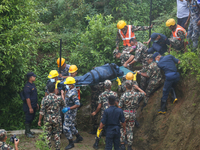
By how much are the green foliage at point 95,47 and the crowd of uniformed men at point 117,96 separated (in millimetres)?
924

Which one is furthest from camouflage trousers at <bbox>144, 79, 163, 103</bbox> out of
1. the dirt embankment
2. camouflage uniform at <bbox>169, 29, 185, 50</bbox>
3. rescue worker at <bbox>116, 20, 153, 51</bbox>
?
rescue worker at <bbox>116, 20, 153, 51</bbox>

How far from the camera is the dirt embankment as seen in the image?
579 cm

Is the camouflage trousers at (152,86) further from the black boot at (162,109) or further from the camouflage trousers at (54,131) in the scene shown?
the camouflage trousers at (54,131)

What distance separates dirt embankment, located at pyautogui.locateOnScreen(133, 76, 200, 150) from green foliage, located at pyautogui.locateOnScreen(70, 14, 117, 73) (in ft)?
9.17

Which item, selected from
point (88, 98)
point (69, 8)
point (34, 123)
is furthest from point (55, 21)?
point (34, 123)

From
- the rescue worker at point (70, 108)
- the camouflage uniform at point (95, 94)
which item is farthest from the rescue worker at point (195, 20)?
the rescue worker at point (70, 108)

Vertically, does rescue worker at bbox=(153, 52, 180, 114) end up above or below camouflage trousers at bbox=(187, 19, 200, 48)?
below

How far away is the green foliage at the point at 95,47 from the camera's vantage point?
9523mm

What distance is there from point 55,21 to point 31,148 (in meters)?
7.41

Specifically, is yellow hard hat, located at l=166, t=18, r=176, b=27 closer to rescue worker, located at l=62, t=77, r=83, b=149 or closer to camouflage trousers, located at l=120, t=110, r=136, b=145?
camouflage trousers, located at l=120, t=110, r=136, b=145

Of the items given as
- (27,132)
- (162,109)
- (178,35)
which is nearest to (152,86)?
(162,109)

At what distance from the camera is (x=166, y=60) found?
22.6ft

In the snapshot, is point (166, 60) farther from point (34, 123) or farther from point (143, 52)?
point (34, 123)

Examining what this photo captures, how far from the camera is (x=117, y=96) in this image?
7098mm
